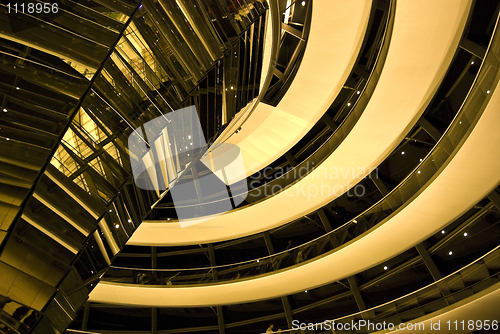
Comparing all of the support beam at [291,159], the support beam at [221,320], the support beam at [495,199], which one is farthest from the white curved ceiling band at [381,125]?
the support beam at [221,320]

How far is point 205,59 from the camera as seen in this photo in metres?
5.50

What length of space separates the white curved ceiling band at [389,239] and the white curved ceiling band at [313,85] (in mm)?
3703

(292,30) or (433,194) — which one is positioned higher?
(292,30)

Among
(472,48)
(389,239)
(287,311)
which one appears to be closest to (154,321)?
(287,311)

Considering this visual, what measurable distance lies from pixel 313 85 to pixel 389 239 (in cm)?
570

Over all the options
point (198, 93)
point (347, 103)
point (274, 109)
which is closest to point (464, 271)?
point (347, 103)

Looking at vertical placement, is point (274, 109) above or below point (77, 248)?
above

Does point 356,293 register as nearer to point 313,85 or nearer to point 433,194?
point 433,194

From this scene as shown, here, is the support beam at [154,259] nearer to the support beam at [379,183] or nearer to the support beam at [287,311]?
the support beam at [287,311]

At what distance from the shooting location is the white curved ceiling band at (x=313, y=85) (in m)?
8.44

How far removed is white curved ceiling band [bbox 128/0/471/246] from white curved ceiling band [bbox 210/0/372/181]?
123 cm

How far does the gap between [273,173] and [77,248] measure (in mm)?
12088

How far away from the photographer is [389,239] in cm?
1141

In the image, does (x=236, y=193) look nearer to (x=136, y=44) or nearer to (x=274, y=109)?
(x=274, y=109)
